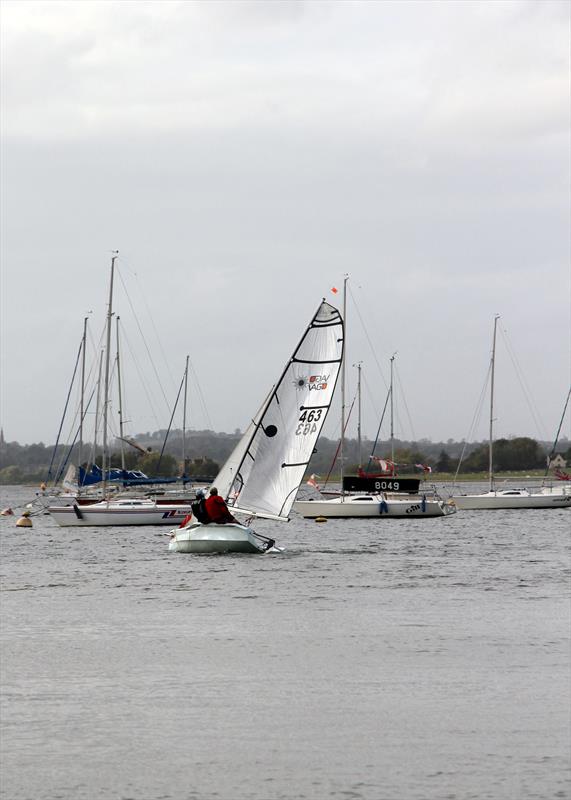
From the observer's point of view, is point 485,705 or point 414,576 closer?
point 485,705

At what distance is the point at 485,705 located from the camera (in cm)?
1620

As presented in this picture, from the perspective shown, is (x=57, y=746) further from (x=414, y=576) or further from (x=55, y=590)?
(x=414, y=576)

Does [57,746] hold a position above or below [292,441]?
below

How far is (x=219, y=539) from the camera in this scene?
1693 inches

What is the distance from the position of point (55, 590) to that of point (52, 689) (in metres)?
17.3

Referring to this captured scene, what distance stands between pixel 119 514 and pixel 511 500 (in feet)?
112

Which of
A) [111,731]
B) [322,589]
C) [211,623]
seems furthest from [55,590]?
[111,731]

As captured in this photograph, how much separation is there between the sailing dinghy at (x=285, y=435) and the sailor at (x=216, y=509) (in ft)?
14.8

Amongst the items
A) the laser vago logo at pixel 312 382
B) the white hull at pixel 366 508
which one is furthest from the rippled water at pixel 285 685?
the white hull at pixel 366 508

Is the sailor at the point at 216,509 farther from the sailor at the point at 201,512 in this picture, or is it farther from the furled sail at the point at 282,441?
Result: the furled sail at the point at 282,441

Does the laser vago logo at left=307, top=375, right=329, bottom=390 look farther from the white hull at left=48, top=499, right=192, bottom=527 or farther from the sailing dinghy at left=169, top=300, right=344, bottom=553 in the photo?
the white hull at left=48, top=499, right=192, bottom=527

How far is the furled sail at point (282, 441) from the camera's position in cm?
4834

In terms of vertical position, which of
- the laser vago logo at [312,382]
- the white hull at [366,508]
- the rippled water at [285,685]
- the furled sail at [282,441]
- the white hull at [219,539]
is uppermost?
the laser vago logo at [312,382]

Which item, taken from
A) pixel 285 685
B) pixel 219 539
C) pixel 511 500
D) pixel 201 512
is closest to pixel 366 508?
pixel 511 500
